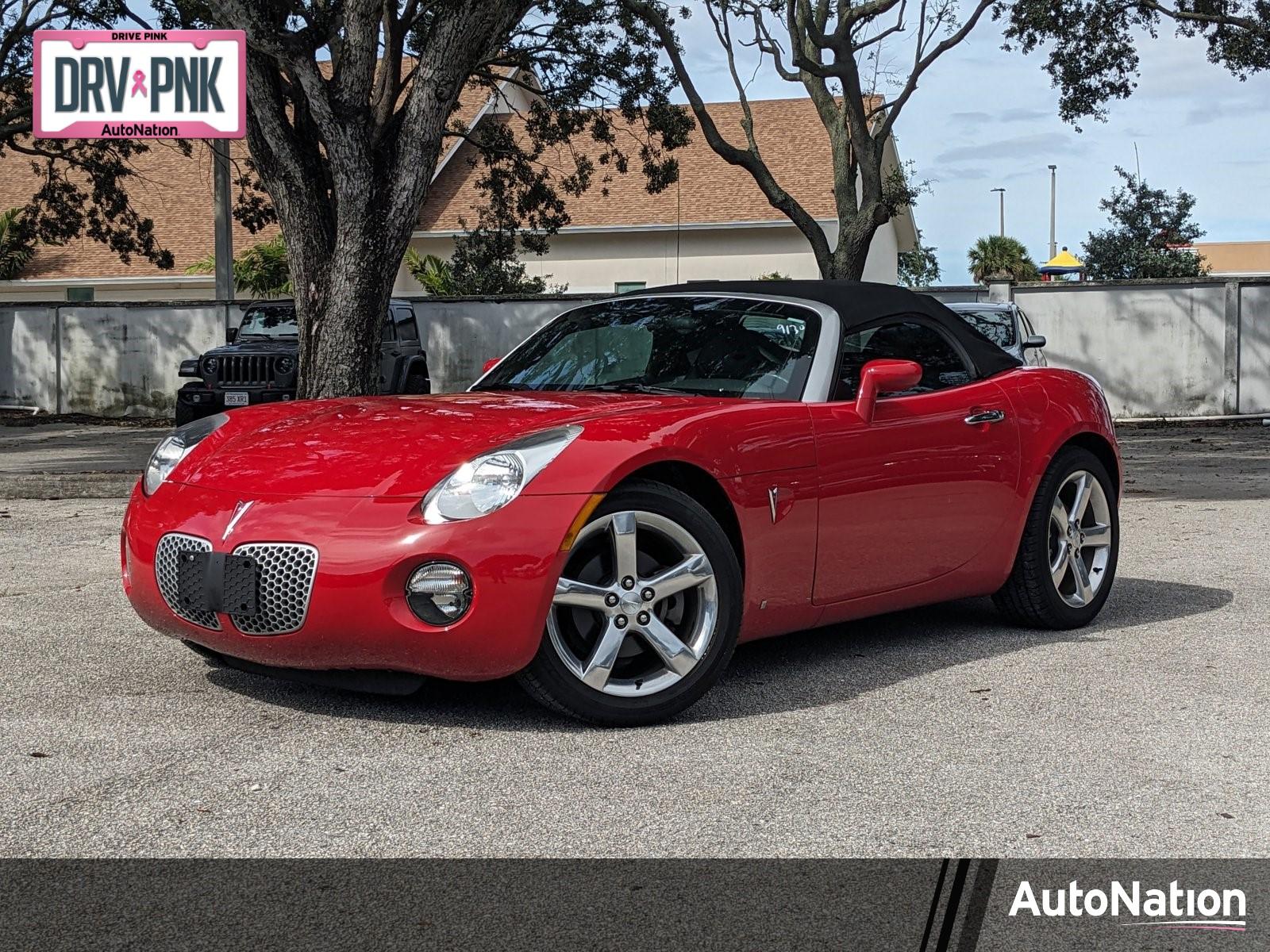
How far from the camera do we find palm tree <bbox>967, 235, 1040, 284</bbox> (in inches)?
2082

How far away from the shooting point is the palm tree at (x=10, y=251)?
112ft

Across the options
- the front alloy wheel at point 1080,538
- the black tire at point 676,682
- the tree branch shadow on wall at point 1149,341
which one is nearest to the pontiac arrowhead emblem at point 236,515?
the black tire at point 676,682

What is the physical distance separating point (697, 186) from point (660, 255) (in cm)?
204

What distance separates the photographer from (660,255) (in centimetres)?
3459

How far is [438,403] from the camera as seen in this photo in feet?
17.9

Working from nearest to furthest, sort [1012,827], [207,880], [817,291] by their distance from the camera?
[207,880], [1012,827], [817,291]

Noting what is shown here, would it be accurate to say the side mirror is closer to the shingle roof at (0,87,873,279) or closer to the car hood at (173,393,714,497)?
the car hood at (173,393,714,497)

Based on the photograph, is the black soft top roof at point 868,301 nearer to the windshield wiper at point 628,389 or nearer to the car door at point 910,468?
the car door at point 910,468

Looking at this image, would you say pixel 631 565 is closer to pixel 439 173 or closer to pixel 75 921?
pixel 75 921

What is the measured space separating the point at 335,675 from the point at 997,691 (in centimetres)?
218

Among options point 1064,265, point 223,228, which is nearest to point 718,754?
point 223,228

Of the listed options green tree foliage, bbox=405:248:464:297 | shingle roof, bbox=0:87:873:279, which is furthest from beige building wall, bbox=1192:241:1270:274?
green tree foliage, bbox=405:248:464:297

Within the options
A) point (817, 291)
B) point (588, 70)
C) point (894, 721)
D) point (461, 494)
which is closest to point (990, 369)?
point (817, 291)

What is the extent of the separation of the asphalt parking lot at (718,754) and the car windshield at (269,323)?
14.0 m
